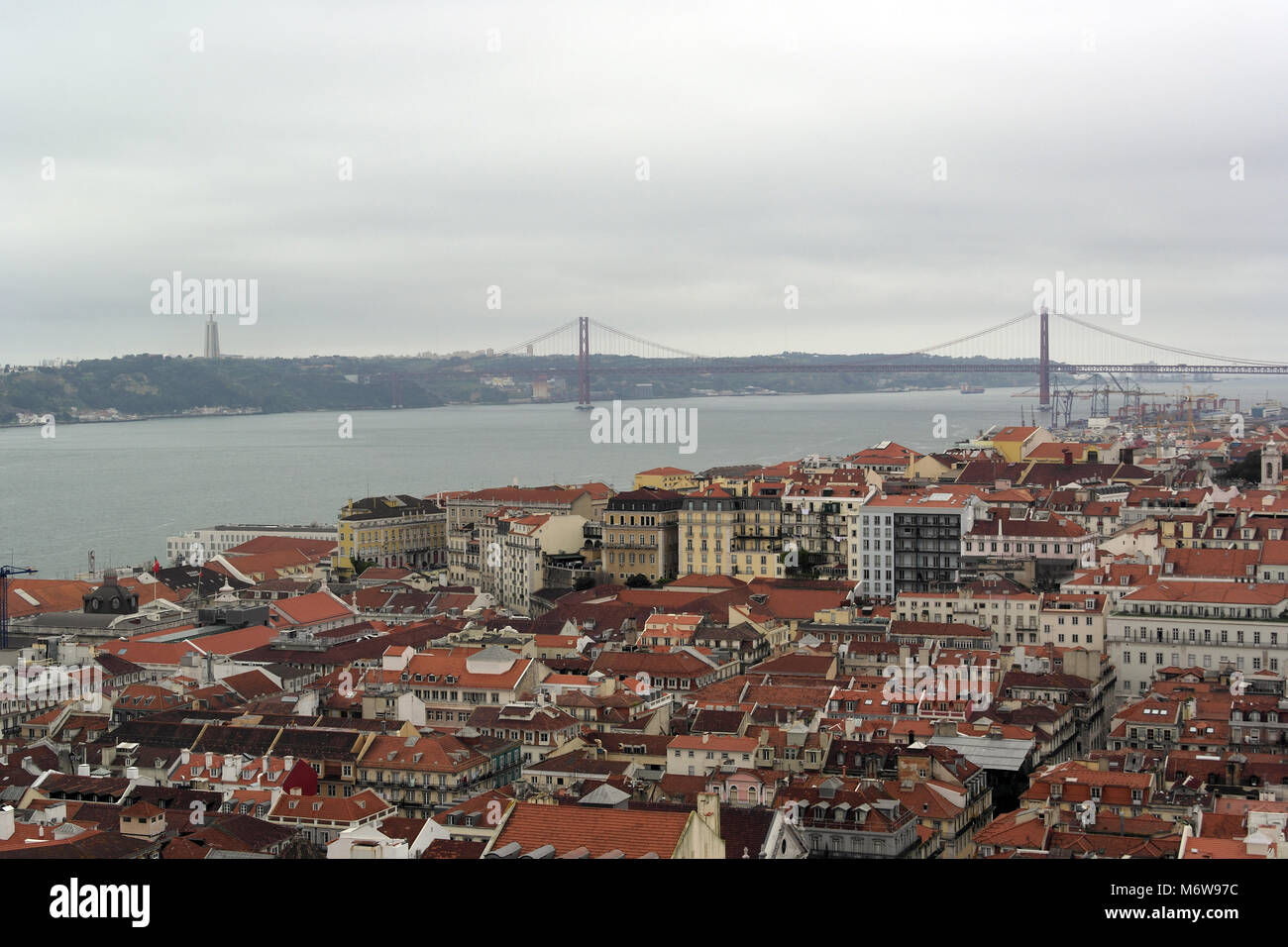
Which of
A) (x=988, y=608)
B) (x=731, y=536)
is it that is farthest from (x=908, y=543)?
(x=988, y=608)

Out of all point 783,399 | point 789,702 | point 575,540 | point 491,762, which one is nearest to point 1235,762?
point 789,702

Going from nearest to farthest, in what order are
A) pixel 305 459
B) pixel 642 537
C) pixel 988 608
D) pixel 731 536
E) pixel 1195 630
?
pixel 1195 630 → pixel 988 608 → pixel 731 536 → pixel 642 537 → pixel 305 459

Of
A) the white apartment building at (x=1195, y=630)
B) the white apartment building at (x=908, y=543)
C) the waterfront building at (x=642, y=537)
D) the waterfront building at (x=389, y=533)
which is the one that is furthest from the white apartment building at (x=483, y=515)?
the white apartment building at (x=1195, y=630)

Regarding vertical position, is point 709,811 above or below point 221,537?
above

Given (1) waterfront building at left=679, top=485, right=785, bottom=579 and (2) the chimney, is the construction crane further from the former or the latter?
(2) the chimney

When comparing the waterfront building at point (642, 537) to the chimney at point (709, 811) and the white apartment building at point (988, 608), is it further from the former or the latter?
the chimney at point (709, 811)

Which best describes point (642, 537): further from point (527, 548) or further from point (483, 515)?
point (483, 515)

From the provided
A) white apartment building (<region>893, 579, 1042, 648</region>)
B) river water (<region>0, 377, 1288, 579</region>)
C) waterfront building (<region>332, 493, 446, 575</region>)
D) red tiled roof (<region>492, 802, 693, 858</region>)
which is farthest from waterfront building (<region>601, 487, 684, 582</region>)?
red tiled roof (<region>492, 802, 693, 858</region>)

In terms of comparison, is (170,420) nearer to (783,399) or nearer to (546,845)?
(783,399)

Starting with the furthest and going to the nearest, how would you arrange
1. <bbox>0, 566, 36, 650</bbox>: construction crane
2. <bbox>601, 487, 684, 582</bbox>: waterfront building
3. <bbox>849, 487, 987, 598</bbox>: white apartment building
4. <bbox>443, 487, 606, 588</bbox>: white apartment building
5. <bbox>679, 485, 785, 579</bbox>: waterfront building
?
1. <bbox>443, 487, 606, 588</bbox>: white apartment building
2. <bbox>601, 487, 684, 582</bbox>: waterfront building
3. <bbox>679, 485, 785, 579</bbox>: waterfront building
4. <bbox>849, 487, 987, 598</bbox>: white apartment building
5. <bbox>0, 566, 36, 650</bbox>: construction crane
